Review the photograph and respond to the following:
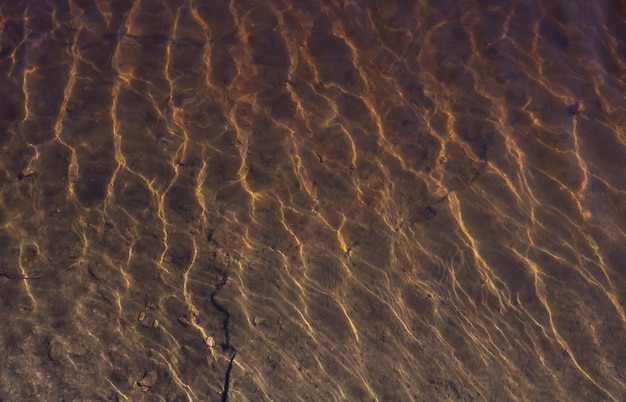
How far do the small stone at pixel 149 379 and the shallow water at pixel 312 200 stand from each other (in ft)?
0.05

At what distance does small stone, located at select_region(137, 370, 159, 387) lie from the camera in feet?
11.6

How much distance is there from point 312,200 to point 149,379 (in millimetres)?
1819

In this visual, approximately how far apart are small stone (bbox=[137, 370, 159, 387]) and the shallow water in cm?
1

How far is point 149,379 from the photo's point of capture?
355 cm

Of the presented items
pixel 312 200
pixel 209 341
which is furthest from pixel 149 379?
pixel 312 200

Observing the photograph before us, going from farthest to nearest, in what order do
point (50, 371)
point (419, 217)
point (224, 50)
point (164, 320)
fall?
point (224, 50)
point (419, 217)
point (164, 320)
point (50, 371)

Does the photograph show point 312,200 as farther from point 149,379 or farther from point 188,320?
point 149,379

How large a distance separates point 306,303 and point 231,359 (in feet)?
2.18

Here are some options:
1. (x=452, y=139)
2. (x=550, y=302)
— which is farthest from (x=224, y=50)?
(x=550, y=302)

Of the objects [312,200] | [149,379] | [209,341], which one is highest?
[312,200]

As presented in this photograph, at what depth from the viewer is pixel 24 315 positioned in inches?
146

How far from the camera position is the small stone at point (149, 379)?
3.54 m

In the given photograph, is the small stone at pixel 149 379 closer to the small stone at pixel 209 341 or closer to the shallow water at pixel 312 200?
the shallow water at pixel 312 200

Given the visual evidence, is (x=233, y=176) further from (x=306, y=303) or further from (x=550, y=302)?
(x=550, y=302)
